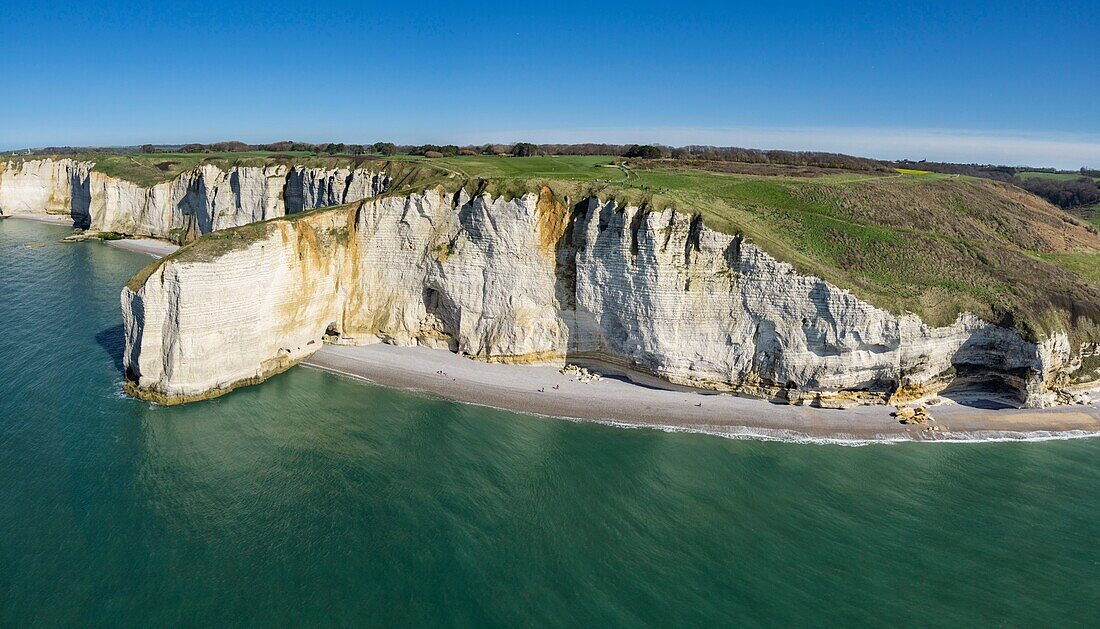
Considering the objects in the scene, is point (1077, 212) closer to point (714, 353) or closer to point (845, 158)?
point (845, 158)

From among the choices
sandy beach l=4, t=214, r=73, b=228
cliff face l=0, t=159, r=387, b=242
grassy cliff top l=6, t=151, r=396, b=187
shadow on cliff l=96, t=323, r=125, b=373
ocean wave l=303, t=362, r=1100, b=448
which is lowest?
ocean wave l=303, t=362, r=1100, b=448

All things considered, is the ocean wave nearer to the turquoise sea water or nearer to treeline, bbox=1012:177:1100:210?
the turquoise sea water

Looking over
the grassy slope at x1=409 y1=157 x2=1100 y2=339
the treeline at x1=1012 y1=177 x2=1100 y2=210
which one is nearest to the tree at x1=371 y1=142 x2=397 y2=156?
the grassy slope at x1=409 y1=157 x2=1100 y2=339

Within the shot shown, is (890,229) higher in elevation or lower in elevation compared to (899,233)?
higher

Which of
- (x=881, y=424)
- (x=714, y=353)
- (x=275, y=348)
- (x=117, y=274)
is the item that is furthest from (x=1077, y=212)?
(x=117, y=274)

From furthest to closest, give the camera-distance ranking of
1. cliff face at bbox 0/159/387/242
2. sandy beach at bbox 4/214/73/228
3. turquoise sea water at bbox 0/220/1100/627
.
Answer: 1. sandy beach at bbox 4/214/73/228
2. cliff face at bbox 0/159/387/242
3. turquoise sea water at bbox 0/220/1100/627

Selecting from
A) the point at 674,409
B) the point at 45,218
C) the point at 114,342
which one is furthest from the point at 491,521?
the point at 45,218

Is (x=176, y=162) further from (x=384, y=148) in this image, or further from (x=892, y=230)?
(x=892, y=230)
